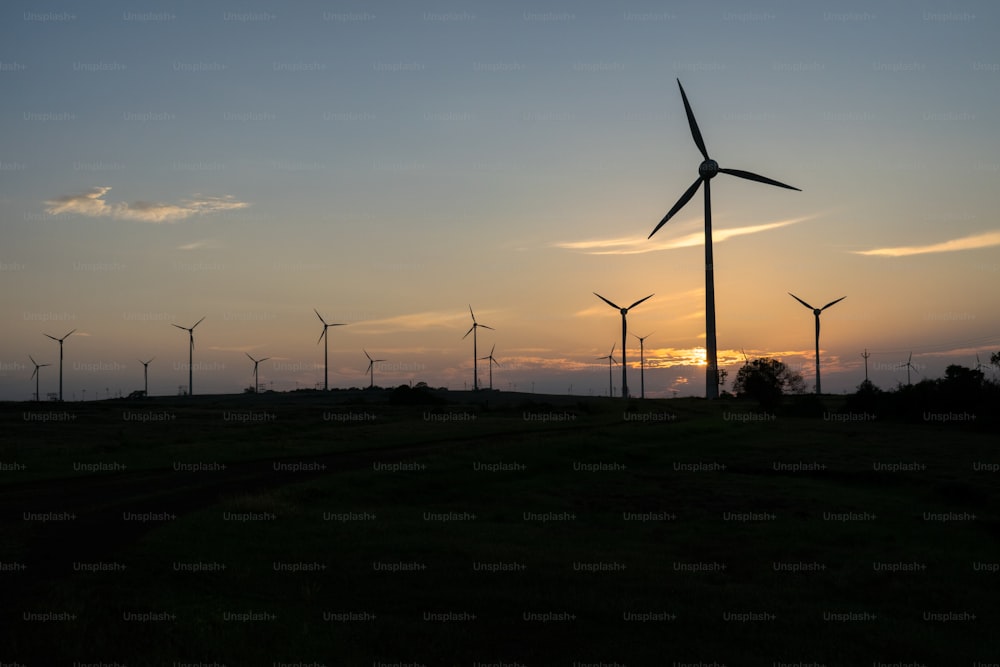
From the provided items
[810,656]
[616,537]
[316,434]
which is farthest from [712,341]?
[810,656]

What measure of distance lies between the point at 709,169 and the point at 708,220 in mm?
5993

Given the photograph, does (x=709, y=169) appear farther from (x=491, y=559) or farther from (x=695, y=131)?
(x=491, y=559)

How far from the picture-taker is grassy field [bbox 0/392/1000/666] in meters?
17.7

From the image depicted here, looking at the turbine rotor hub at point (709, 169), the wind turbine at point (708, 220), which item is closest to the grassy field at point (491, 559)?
the wind turbine at point (708, 220)

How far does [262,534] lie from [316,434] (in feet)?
161

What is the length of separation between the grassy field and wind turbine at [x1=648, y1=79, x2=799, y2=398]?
2784 centimetres

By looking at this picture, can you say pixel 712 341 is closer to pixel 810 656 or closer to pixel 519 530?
pixel 519 530

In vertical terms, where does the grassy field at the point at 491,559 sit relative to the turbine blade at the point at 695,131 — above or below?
below

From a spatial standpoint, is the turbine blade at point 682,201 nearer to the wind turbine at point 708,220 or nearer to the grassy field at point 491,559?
the wind turbine at point 708,220

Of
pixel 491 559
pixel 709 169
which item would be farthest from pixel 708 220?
pixel 491 559

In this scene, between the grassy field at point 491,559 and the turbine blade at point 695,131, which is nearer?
the grassy field at point 491,559

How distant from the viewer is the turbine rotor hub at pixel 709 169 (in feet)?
295

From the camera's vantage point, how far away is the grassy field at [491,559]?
1773cm

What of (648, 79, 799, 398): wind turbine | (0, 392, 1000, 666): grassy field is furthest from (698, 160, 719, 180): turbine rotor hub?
(0, 392, 1000, 666): grassy field
